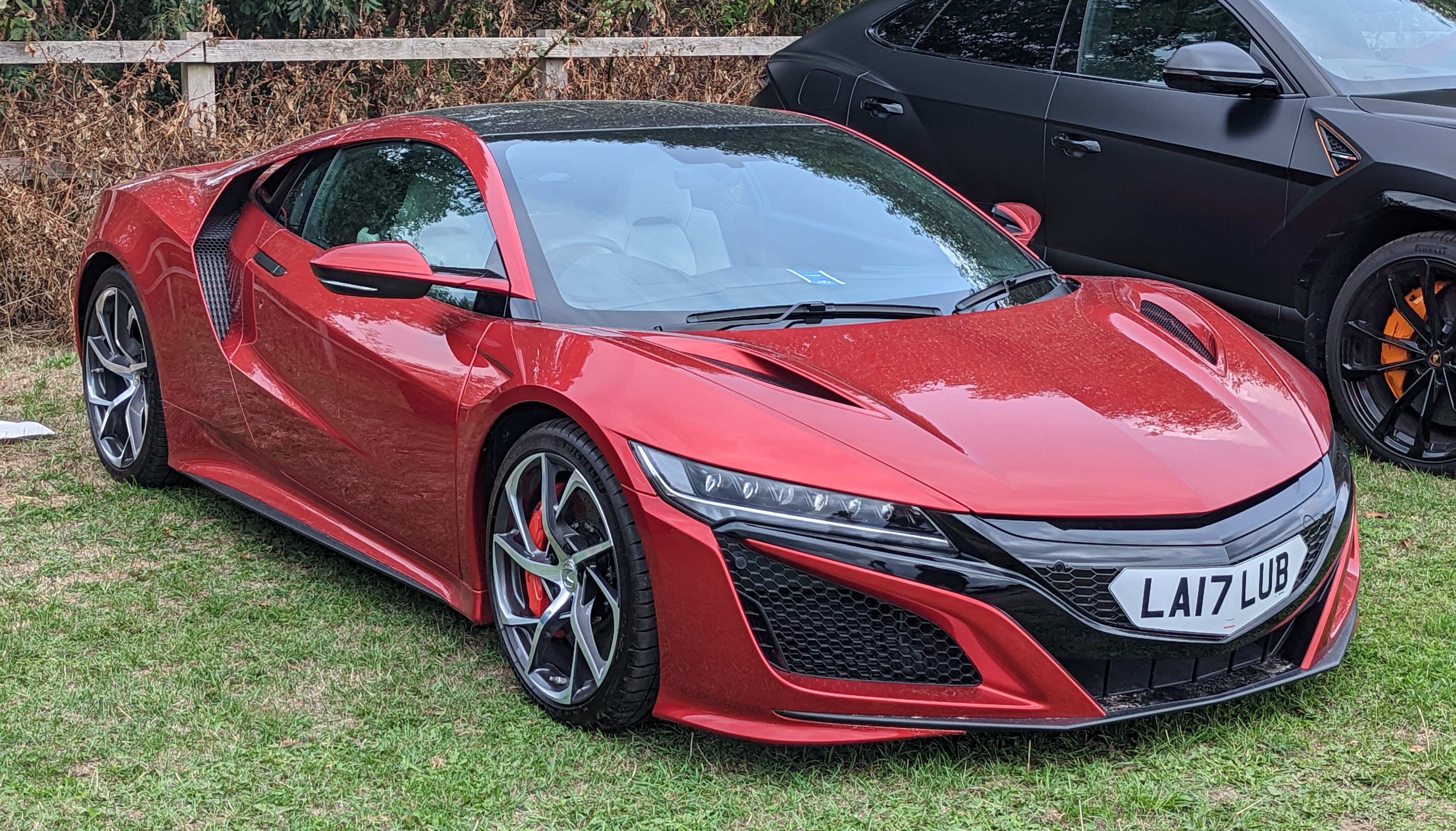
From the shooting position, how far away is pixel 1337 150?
5000mm

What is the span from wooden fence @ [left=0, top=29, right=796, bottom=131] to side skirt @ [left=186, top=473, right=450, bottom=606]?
11.9 feet

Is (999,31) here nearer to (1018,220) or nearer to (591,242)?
(1018,220)

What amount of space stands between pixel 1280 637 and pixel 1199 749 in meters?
0.29

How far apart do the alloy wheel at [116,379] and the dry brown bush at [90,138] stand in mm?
→ 2083

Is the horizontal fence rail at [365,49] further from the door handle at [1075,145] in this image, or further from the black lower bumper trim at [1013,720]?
the black lower bumper trim at [1013,720]

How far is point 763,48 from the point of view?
31.0 feet

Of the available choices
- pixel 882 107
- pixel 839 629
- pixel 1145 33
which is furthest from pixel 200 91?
pixel 839 629

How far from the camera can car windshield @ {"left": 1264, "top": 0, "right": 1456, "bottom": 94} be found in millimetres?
5160

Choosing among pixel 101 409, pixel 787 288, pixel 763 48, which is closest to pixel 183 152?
pixel 101 409

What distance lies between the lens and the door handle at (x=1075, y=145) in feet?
18.5

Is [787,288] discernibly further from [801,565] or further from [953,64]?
[953,64]

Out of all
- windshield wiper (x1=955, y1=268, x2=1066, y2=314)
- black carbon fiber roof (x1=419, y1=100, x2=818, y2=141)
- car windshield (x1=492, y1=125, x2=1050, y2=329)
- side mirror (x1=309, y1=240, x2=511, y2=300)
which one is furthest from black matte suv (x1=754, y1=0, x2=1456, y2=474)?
side mirror (x1=309, y1=240, x2=511, y2=300)

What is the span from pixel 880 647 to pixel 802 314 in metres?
0.95

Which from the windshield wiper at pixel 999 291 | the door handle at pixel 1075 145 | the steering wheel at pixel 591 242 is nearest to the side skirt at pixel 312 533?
the steering wheel at pixel 591 242
